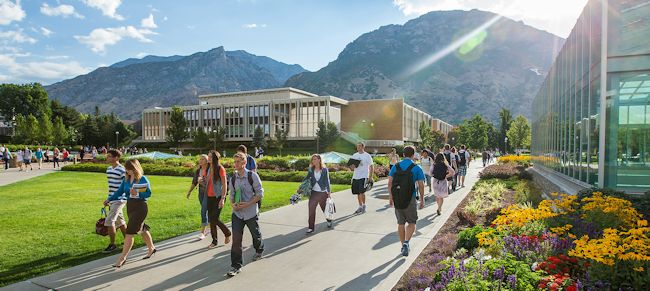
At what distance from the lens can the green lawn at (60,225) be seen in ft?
20.4

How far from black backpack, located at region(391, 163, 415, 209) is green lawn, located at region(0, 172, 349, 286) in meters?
4.82

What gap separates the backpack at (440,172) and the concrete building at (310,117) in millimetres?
65302

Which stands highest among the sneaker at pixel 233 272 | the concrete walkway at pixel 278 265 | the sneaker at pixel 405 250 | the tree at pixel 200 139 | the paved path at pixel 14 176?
the tree at pixel 200 139

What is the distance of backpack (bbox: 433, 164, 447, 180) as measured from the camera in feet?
33.6

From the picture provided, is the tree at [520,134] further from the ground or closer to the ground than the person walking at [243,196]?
further from the ground

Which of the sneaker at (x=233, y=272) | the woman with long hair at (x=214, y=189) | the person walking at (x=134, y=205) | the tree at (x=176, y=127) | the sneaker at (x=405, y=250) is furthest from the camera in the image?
the tree at (x=176, y=127)

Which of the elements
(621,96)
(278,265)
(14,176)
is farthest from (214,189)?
(14,176)

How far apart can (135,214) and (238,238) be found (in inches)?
69.8

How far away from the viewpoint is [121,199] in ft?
21.6

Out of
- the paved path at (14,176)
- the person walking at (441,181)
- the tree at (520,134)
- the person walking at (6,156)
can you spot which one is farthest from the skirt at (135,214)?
the tree at (520,134)

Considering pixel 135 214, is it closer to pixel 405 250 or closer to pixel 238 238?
pixel 238 238

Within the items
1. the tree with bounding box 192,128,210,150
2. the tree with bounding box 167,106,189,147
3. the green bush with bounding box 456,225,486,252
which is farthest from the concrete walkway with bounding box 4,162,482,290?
the tree with bounding box 192,128,210,150

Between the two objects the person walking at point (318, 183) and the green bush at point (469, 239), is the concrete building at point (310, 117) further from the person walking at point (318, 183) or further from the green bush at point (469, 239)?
the green bush at point (469, 239)

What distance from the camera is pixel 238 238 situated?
571 cm
